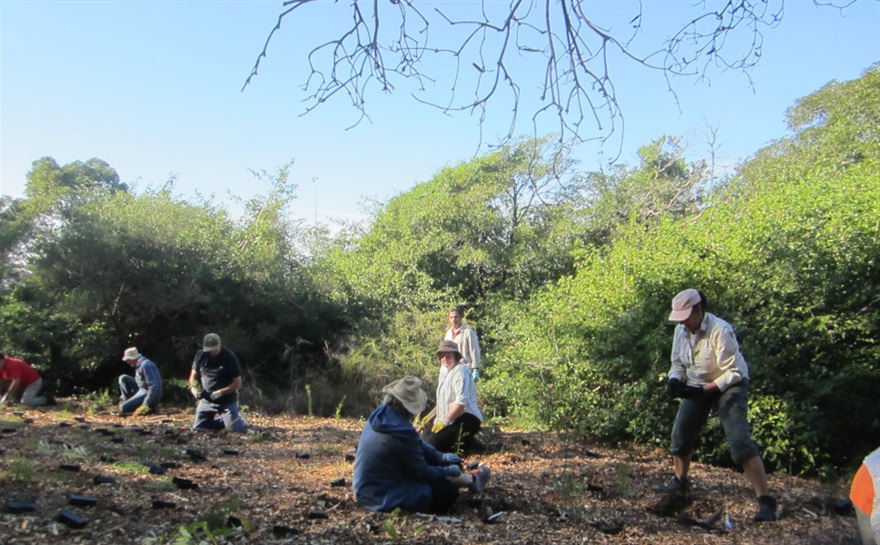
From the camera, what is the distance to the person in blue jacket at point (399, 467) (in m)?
5.12

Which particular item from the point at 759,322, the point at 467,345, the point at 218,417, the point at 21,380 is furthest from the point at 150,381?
the point at 759,322

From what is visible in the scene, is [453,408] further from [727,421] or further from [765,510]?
[765,510]

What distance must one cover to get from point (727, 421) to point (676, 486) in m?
0.81

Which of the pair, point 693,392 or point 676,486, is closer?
point 693,392

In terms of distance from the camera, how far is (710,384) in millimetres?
5688

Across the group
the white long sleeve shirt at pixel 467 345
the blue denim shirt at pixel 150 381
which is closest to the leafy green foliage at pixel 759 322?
the white long sleeve shirt at pixel 467 345

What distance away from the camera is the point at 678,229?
9.53 m

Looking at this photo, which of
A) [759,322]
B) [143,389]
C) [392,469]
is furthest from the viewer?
[143,389]

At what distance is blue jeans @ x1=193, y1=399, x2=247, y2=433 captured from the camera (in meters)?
9.19

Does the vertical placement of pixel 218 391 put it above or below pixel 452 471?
above

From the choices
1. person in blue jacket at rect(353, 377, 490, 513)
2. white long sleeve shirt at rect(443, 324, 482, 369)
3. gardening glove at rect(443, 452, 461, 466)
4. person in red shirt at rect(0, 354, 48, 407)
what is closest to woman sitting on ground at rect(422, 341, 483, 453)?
gardening glove at rect(443, 452, 461, 466)

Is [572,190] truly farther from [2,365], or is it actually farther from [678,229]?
[2,365]

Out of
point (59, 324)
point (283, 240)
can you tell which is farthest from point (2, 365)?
point (283, 240)

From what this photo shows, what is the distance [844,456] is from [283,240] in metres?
14.1
